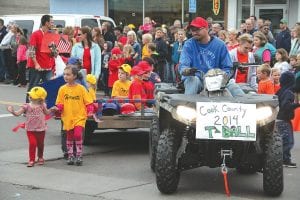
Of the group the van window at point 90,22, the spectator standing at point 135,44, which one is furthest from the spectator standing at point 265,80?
the van window at point 90,22

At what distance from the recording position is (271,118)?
705 centimetres

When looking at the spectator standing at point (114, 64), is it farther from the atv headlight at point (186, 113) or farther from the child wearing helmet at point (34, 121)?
the atv headlight at point (186, 113)

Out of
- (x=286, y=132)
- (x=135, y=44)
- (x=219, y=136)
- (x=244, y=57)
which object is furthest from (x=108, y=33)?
(x=219, y=136)

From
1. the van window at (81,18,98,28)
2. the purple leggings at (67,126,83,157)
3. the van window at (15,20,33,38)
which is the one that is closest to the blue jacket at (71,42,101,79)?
the purple leggings at (67,126,83,157)

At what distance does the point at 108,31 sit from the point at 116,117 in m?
10.0

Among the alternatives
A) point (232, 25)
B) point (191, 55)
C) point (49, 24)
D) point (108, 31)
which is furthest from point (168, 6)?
point (191, 55)

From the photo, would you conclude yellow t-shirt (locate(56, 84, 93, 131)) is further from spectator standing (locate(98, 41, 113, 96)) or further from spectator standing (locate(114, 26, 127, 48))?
spectator standing (locate(114, 26, 127, 48))

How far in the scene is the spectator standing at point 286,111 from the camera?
879 centimetres

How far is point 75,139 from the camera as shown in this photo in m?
8.91

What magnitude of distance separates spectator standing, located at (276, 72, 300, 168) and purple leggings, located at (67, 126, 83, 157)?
8.70 ft

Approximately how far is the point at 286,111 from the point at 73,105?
9.30 feet

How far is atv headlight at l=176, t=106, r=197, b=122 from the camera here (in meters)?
6.96

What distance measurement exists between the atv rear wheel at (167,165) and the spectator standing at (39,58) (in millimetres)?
6528

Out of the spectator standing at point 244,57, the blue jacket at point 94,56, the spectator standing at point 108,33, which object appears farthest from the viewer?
the spectator standing at point 108,33
